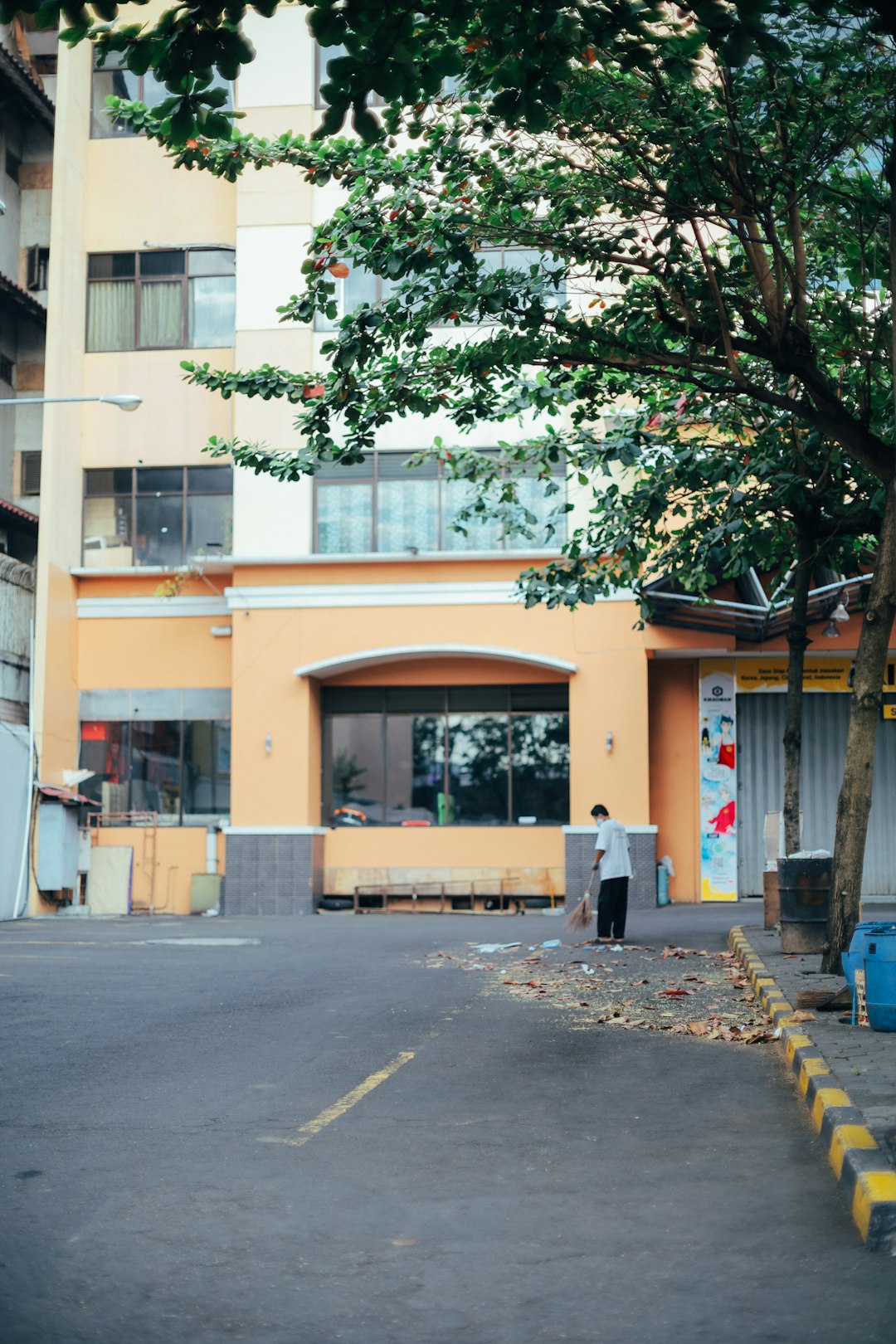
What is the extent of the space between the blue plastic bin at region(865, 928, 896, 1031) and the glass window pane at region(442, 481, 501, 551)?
1699cm

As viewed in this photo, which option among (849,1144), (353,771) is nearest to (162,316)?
(353,771)

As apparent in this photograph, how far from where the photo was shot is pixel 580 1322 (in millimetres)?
4465

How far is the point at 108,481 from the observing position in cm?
2809

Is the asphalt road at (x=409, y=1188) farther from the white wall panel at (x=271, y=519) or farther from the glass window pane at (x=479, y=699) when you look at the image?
the white wall panel at (x=271, y=519)

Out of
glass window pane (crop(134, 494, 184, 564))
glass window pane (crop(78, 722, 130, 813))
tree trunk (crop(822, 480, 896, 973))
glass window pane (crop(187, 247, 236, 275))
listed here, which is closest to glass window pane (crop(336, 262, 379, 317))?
glass window pane (crop(187, 247, 236, 275))

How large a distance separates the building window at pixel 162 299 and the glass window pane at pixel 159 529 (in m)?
2.87

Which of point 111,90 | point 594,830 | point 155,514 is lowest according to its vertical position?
point 594,830

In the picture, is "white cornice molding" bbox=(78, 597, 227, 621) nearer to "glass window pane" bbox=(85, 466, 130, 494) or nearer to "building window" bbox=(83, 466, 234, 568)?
"building window" bbox=(83, 466, 234, 568)

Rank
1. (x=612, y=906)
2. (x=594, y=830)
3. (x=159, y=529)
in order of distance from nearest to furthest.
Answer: (x=612, y=906)
(x=594, y=830)
(x=159, y=529)

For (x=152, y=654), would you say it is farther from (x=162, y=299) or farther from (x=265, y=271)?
(x=265, y=271)

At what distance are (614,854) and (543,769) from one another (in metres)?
8.27

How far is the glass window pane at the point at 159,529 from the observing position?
27781mm

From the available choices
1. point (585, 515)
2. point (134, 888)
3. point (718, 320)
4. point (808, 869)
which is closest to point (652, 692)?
point (585, 515)

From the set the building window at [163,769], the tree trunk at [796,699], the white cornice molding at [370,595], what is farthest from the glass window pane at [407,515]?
the tree trunk at [796,699]
